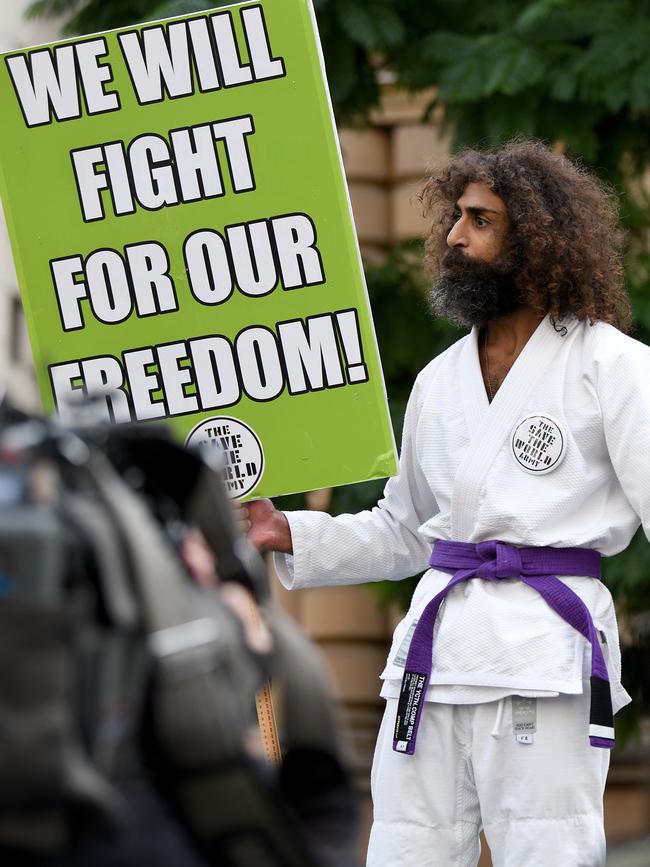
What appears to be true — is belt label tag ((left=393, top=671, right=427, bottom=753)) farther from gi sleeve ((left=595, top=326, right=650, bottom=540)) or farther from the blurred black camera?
the blurred black camera

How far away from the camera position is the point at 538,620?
3418mm

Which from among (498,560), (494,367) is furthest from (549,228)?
(498,560)

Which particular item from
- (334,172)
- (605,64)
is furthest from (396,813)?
(605,64)

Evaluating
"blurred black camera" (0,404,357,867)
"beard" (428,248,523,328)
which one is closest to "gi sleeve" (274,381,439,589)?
"beard" (428,248,523,328)

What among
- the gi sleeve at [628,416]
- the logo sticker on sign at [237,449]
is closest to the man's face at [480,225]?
the gi sleeve at [628,416]

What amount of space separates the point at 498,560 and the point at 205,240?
3.44ft

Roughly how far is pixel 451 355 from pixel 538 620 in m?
0.71

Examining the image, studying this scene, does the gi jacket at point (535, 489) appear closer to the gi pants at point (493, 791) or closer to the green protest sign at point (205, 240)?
the gi pants at point (493, 791)

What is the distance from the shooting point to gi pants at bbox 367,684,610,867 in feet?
11.0

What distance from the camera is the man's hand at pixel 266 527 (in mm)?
3807

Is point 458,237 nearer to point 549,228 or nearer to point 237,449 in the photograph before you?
point 549,228

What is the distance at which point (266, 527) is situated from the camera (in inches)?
150

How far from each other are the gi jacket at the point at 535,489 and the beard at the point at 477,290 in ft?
0.31

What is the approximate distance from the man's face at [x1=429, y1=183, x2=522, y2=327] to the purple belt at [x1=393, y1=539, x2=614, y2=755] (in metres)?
0.53
